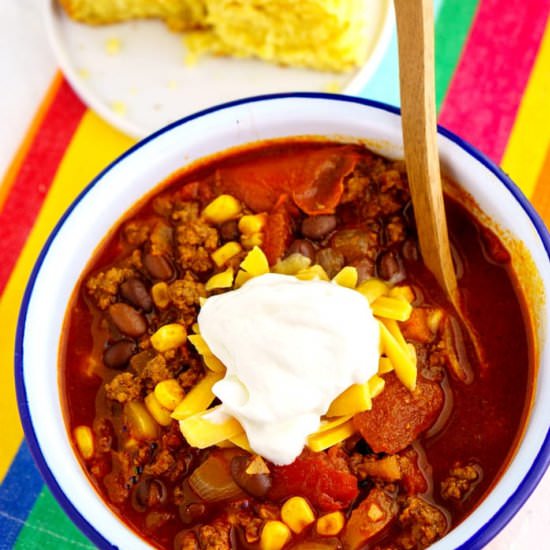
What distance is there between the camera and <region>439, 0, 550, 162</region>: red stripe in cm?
305

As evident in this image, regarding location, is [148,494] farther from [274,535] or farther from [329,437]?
[329,437]

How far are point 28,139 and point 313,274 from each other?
1.29 m

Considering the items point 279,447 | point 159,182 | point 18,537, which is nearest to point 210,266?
point 159,182

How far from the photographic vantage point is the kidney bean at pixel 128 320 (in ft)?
8.38

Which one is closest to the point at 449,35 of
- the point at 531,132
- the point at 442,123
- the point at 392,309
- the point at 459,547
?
the point at 442,123

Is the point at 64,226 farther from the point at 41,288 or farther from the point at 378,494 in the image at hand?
the point at 378,494

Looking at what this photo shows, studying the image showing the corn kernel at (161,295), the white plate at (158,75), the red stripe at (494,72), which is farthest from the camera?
the white plate at (158,75)

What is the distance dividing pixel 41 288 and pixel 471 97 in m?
1.51

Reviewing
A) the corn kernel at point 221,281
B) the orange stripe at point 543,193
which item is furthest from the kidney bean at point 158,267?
the orange stripe at point 543,193

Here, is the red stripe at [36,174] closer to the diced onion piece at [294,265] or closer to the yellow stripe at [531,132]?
the diced onion piece at [294,265]

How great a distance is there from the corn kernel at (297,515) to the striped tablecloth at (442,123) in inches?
35.8

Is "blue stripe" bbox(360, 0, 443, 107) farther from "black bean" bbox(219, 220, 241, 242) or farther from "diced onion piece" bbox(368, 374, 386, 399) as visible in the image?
"diced onion piece" bbox(368, 374, 386, 399)

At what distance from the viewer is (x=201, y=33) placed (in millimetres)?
3260

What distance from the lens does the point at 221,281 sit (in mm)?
2518
